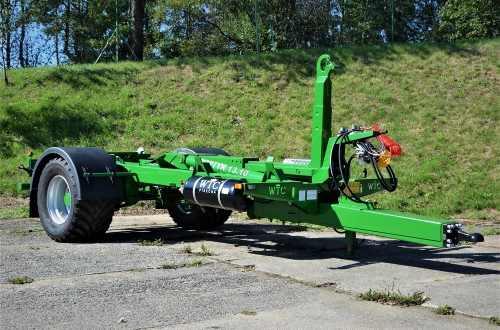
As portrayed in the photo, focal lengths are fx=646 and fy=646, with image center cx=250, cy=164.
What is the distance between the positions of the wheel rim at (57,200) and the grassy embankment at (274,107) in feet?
17.6

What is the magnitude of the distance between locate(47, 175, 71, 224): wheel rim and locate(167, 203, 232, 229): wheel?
1.61m

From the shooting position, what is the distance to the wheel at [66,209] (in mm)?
8055

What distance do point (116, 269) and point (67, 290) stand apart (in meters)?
0.94

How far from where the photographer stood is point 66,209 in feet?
28.7

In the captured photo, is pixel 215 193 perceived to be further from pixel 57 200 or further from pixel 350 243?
pixel 57 200

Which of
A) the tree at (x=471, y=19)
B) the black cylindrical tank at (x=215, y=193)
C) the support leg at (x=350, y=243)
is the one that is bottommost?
the support leg at (x=350, y=243)

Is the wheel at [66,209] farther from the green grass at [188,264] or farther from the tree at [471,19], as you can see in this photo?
the tree at [471,19]

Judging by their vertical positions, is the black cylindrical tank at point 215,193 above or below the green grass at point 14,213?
above

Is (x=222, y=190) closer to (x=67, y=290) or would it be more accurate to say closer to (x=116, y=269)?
(x=116, y=269)

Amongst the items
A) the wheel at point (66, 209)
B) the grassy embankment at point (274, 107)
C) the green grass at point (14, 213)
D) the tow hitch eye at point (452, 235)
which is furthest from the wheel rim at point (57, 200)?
the grassy embankment at point (274, 107)

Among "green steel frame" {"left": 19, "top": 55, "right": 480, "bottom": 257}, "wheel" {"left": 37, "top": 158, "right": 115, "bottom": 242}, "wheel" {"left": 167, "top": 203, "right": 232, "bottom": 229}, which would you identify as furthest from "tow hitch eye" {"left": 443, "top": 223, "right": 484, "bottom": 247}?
"wheel" {"left": 37, "top": 158, "right": 115, "bottom": 242}

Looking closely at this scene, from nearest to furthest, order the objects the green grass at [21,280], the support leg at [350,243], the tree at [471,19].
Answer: the green grass at [21,280], the support leg at [350,243], the tree at [471,19]

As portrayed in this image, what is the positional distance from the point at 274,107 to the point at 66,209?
1051cm

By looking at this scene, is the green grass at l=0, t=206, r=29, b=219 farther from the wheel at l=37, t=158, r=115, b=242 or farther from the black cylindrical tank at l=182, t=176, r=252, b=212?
the black cylindrical tank at l=182, t=176, r=252, b=212
